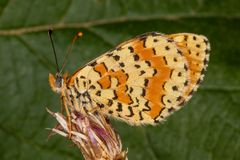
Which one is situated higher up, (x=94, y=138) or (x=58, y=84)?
(x=58, y=84)

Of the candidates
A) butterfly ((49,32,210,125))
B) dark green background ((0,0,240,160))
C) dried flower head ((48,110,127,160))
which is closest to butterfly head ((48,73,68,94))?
butterfly ((49,32,210,125))

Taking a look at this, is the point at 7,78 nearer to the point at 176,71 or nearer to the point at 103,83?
the point at 103,83

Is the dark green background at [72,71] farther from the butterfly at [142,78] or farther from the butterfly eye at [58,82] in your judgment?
the butterfly eye at [58,82]

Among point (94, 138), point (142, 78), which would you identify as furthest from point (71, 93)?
point (94, 138)

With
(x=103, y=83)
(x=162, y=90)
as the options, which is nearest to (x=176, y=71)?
(x=162, y=90)

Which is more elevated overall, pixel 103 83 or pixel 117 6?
pixel 117 6

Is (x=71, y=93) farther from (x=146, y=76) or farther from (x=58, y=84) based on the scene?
(x=146, y=76)
